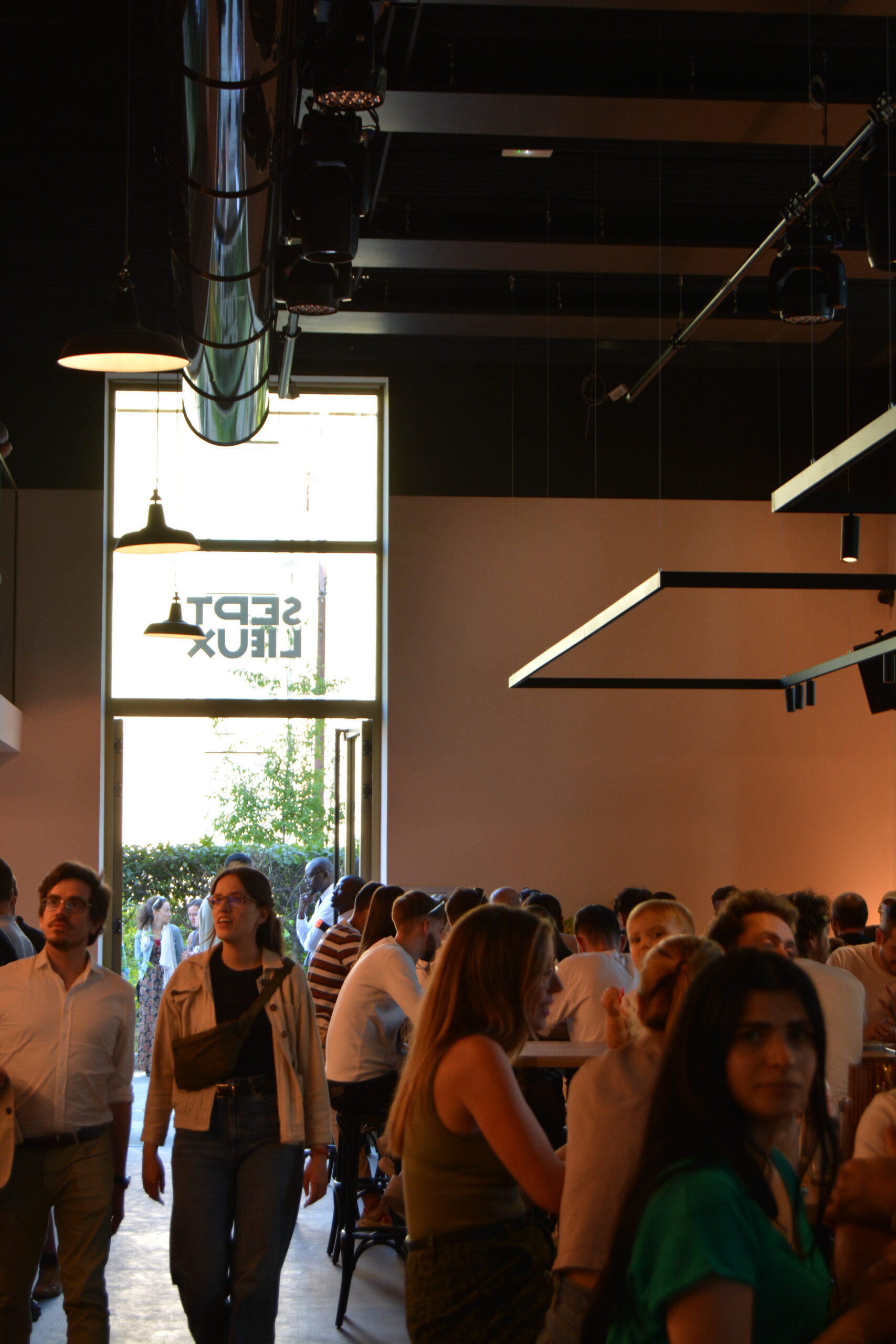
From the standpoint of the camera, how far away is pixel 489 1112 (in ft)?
7.39

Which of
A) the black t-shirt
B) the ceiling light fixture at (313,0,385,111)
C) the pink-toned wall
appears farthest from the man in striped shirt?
the pink-toned wall

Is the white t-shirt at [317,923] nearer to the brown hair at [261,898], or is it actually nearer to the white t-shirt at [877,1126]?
the brown hair at [261,898]

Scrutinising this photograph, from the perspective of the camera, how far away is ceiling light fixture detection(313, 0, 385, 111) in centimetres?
480

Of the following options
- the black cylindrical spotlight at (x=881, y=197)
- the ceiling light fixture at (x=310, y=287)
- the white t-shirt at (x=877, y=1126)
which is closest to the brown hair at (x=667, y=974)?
the white t-shirt at (x=877, y=1126)

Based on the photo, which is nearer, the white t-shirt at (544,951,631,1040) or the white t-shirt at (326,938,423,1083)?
the white t-shirt at (326,938,423,1083)

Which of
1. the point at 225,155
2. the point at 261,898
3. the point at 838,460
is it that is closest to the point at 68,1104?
the point at 261,898

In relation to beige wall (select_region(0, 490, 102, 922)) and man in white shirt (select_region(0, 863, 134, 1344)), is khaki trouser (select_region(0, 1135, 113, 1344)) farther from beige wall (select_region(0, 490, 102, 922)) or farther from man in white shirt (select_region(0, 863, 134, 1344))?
beige wall (select_region(0, 490, 102, 922))

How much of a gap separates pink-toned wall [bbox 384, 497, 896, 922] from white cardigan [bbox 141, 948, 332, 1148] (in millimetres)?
6735

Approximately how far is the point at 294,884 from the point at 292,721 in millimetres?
1292

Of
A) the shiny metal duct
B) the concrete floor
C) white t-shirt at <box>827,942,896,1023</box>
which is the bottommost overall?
the concrete floor

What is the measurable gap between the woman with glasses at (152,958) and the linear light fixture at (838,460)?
21.6ft

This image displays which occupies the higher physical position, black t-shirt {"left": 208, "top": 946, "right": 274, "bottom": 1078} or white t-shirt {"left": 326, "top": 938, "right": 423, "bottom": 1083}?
black t-shirt {"left": 208, "top": 946, "right": 274, "bottom": 1078}

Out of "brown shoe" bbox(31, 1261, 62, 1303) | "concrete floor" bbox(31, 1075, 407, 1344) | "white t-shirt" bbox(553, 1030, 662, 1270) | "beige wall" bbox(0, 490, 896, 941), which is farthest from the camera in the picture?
"beige wall" bbox(0, 490, 896, 941)

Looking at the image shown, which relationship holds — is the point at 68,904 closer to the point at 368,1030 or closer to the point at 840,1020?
the point at 368,1030
